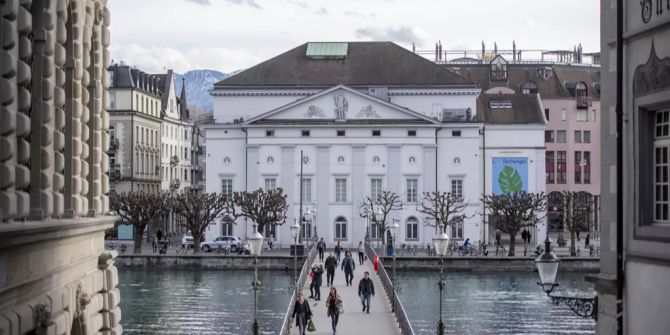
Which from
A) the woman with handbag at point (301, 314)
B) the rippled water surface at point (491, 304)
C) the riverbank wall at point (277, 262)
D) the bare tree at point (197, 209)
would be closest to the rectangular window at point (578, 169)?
the riverbank wall at point (277, 262)

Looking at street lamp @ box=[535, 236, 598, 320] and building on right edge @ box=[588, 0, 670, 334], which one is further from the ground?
building on right edge @ box=[588, 0, 670, 334]

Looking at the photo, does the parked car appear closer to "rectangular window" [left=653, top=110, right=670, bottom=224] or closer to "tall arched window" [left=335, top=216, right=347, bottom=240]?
"tall arched window" [left=335, top=216, right=347, bottom=240]

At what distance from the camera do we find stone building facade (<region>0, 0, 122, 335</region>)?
642 inches

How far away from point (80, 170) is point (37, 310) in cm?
542

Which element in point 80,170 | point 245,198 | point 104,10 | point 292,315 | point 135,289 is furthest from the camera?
point 245,198

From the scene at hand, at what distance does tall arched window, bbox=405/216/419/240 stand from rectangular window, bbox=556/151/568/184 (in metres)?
25.0

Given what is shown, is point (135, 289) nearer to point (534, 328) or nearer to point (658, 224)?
point (534, 328)

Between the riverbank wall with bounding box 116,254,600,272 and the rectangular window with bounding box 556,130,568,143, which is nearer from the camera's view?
the riverbank wall with bounding box 116,254,600,272

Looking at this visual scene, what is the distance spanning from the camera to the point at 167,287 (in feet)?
217

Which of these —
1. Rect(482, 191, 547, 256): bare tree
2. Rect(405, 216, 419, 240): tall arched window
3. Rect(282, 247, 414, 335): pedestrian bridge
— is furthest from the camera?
Rect(405, 216, 419, 240): tall arched window

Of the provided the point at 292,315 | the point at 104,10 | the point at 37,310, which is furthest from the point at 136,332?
the point at 37,310

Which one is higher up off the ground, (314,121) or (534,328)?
(314,121)

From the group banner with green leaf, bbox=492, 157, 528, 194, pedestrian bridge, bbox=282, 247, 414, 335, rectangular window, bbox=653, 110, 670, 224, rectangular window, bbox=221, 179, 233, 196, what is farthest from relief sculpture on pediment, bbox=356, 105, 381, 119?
rectangular window, bbox=653, 110, 670, 224

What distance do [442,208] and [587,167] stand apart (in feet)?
108
